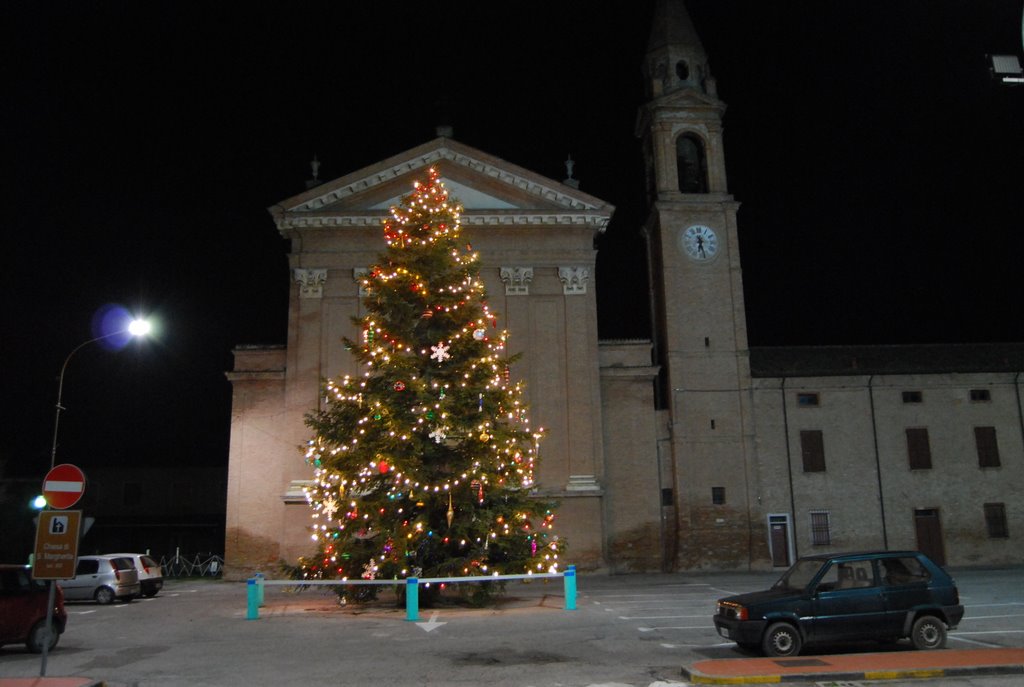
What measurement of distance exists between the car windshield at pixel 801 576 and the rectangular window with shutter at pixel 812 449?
71.6 ft

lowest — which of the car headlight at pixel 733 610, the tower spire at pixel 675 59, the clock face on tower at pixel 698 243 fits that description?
the car headlight at pixel 733 610

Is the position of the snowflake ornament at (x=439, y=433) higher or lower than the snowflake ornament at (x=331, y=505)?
higher

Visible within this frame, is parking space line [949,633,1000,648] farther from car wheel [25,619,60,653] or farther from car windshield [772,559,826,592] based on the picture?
car wheel [25,619,60,653]

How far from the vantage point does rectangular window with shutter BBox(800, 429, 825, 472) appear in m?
33.5

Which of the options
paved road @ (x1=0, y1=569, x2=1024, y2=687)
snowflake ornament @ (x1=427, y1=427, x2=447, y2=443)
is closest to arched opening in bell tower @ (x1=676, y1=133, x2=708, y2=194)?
paved road @ (x1=0, y1=569, x2=1024, y2=687)

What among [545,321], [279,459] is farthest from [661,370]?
[279,459]

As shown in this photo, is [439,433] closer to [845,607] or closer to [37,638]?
[37,638]

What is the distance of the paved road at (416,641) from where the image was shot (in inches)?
434

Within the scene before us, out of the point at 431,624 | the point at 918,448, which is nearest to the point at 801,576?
the point at 431,624

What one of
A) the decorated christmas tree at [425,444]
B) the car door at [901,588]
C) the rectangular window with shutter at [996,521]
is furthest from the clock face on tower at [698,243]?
the car door at [901,588]

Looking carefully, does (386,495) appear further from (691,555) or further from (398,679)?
(691,555)

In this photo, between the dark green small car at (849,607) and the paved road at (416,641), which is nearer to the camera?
the paved road at (416,641)

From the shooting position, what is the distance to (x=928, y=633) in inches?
482

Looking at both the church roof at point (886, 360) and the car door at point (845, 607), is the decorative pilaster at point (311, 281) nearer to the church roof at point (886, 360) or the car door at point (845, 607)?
the church roof at point (886, 360)
